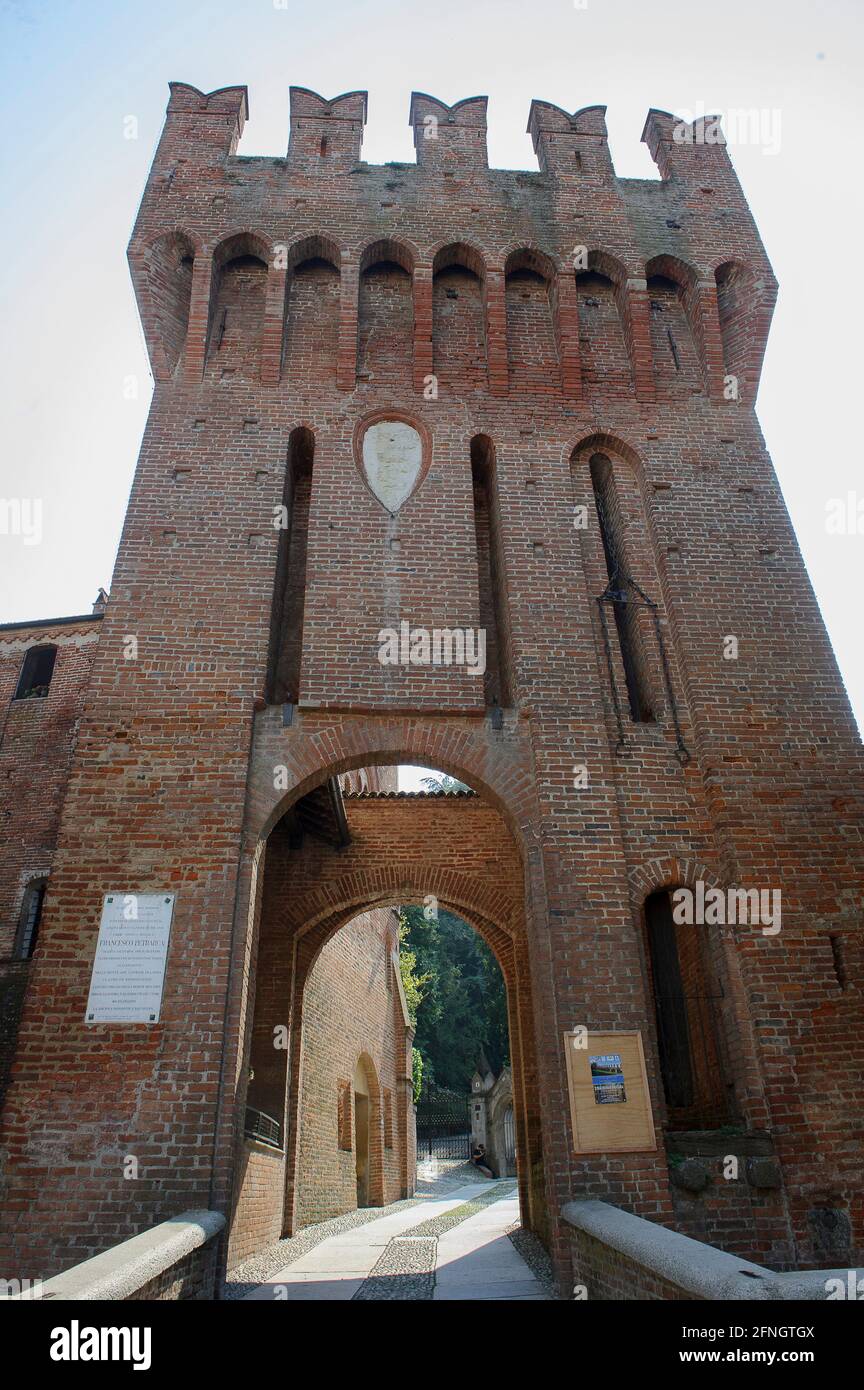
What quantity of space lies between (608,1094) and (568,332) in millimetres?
8723

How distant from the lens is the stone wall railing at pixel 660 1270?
3324mm

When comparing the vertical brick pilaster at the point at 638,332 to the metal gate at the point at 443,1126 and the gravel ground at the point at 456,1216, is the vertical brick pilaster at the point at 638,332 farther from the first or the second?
the metal gate at the point at 443,1126

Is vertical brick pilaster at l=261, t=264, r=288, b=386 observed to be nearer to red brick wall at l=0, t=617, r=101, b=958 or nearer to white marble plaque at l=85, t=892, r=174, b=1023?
white marble plaque at l=85, t=892, r=174, b=1023

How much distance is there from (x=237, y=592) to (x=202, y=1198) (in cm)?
533

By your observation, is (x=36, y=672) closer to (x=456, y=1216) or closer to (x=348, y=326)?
(x=348, y=326)

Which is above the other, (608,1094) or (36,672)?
(36,672)

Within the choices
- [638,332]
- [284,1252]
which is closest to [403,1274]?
[284,1252]

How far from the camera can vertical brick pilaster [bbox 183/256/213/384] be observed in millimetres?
10062

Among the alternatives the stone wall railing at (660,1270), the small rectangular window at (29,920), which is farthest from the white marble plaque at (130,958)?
the small rectangular window at (29,920)

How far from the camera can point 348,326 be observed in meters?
10.5

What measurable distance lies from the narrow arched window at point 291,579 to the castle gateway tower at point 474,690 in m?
0.05

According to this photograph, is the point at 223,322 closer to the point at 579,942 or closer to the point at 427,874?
the point at 427,874

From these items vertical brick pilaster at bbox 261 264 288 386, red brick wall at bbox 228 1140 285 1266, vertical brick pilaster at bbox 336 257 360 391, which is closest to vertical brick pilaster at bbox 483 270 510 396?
vertical brick pilaster at bbox 336 257 360 391
